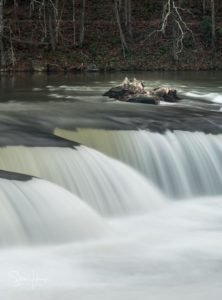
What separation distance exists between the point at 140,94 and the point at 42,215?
29.3ft

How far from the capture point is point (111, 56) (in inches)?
1307

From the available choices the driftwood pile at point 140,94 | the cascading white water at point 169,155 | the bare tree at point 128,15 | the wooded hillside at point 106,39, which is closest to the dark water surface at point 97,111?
the driftwood pile at point 140,94

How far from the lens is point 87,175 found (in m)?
8.98

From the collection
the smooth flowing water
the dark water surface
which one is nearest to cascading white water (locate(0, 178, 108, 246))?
the smooth flowing water

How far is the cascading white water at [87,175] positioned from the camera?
8.64 metres

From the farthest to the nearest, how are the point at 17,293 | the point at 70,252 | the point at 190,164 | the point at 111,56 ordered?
the point at 111,56 < the point at 190,164 < the point at 70,252 < the point at 17,293

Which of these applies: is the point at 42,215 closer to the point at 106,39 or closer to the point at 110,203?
the point at 110,203

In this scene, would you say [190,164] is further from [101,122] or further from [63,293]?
[63,293]

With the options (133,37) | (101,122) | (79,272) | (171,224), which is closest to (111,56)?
(133,37)

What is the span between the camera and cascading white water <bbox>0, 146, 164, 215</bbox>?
28.3 feet

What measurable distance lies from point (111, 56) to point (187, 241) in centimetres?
2655
